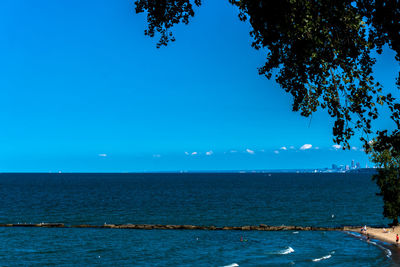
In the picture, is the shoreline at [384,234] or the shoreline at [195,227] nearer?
the shoreline at [384,234]

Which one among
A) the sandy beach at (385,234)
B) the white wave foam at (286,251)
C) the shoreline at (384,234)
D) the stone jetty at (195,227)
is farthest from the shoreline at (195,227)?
the white wave foam at (286,251)

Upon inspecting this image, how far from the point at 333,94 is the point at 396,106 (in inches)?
55.7

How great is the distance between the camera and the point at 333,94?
9125 millimetres

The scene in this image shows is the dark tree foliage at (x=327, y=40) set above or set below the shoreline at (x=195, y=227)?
above

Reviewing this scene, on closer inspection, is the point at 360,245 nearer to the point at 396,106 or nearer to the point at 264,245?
the point at 264,245

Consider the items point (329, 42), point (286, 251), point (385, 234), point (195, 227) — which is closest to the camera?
point (329, 42)

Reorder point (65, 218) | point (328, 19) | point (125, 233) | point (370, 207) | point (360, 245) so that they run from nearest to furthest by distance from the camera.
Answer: point (328, 19)
point (360, 245)
point (125, 233)
point (65, 218)
point (370, 207)

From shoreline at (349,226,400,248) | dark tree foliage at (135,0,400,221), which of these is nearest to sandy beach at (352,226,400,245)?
shoreline at (349,226,400,248)

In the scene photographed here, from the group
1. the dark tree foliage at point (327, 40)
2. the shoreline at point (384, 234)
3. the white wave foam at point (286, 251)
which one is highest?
the dark tree foliage at point (327, 40)

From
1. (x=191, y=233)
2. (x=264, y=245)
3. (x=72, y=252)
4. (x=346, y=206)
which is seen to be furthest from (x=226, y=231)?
(x=346, y=206)

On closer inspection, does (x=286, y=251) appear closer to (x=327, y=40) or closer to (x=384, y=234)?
(x=384, y=234)

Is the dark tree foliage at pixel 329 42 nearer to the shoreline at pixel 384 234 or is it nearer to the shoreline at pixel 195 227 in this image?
the shoreline at pixel 384 234

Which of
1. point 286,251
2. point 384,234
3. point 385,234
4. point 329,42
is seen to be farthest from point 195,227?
point 329,42

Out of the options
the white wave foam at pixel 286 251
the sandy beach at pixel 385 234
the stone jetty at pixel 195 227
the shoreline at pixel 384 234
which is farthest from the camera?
the stone jetty at pixel 195 227
